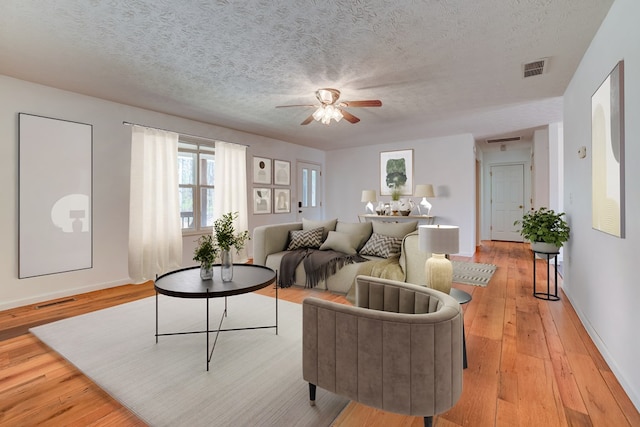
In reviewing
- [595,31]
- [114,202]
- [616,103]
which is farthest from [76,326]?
[595,31]

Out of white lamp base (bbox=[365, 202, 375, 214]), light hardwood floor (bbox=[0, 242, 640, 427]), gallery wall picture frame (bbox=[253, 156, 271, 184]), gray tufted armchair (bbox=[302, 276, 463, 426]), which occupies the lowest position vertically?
light hardwood floor (bbox=[0, 242, 640, 427])

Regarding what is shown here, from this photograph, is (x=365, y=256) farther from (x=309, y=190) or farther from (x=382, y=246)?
(x=309, y=190)

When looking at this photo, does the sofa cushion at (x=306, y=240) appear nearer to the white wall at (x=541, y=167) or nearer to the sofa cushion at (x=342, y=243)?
the sofa cushion at (x=342, y=243)

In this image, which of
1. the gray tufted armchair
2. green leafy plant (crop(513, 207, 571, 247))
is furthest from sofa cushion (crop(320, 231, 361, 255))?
the gray tufted armchair

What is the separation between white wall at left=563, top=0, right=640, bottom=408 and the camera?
1.69 metres

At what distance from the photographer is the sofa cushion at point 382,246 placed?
3.69 metres

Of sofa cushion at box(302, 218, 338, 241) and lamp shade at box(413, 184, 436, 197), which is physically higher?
lamp shade at box(413, 184, 436, 197)

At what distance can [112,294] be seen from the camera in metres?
3.67

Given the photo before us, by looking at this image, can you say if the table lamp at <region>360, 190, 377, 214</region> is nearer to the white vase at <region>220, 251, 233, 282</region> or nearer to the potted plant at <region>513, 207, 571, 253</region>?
the potted plant at <region>513, 207, 571, 253</region>

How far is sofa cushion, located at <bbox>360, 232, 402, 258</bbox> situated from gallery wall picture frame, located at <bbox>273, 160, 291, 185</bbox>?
303cm

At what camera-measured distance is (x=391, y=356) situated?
4.35ft

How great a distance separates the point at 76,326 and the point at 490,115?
18.7ft

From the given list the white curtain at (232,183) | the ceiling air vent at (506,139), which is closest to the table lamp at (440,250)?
the white curtain at (232,183)

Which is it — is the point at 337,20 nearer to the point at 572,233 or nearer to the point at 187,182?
the point at 572,233
